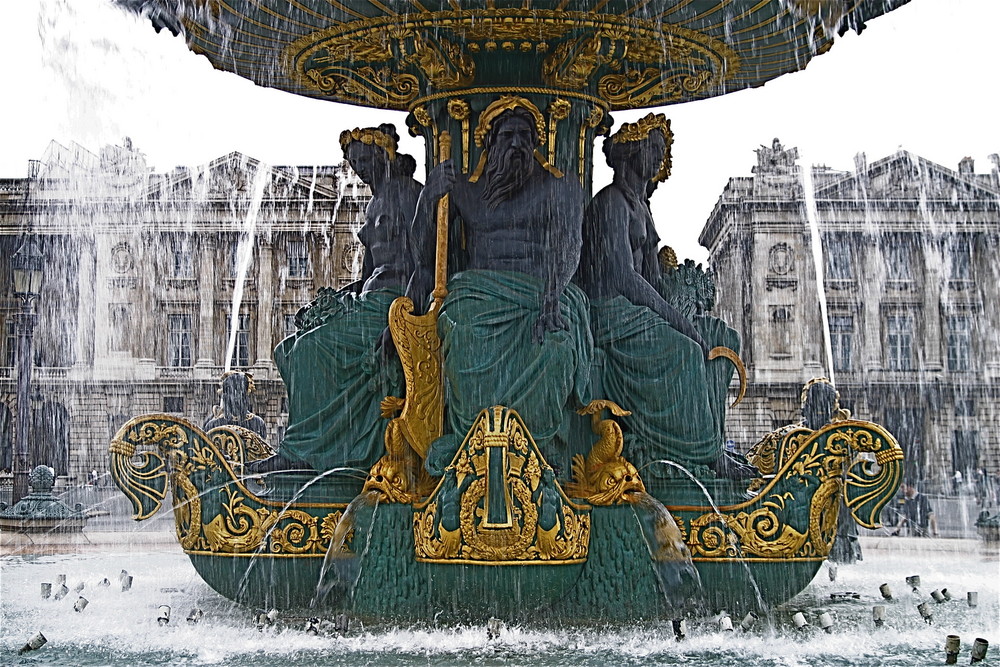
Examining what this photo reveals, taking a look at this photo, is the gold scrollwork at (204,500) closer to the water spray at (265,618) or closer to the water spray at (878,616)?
the water spray at (265,618)

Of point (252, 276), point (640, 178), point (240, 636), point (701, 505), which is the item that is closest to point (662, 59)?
point (640, 178)

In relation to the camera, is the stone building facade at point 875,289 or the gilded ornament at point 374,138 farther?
the stone building facade at point 875,289

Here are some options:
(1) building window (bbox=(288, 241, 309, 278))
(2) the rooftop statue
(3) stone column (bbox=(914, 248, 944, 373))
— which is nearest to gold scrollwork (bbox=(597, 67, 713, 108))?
(2) the rooftop statue

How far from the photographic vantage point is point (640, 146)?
646 cm

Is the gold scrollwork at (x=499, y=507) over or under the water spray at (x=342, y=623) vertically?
over

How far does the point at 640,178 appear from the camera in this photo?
6512 millimetres

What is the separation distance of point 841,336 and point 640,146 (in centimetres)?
4320

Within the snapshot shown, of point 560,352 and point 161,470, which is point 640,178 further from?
point 161,470

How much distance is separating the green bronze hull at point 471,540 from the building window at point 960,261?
44665mm

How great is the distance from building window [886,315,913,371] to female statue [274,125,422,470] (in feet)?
141

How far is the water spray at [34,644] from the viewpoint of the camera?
5016 mm

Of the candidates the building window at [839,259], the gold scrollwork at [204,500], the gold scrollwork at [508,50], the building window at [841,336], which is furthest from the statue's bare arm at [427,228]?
the building window at [839,259]

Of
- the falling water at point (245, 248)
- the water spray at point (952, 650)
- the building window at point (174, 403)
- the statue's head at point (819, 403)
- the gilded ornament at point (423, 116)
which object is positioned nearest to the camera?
the water spray at point (952, 650)

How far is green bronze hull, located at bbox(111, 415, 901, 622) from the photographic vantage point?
17.9 feet
